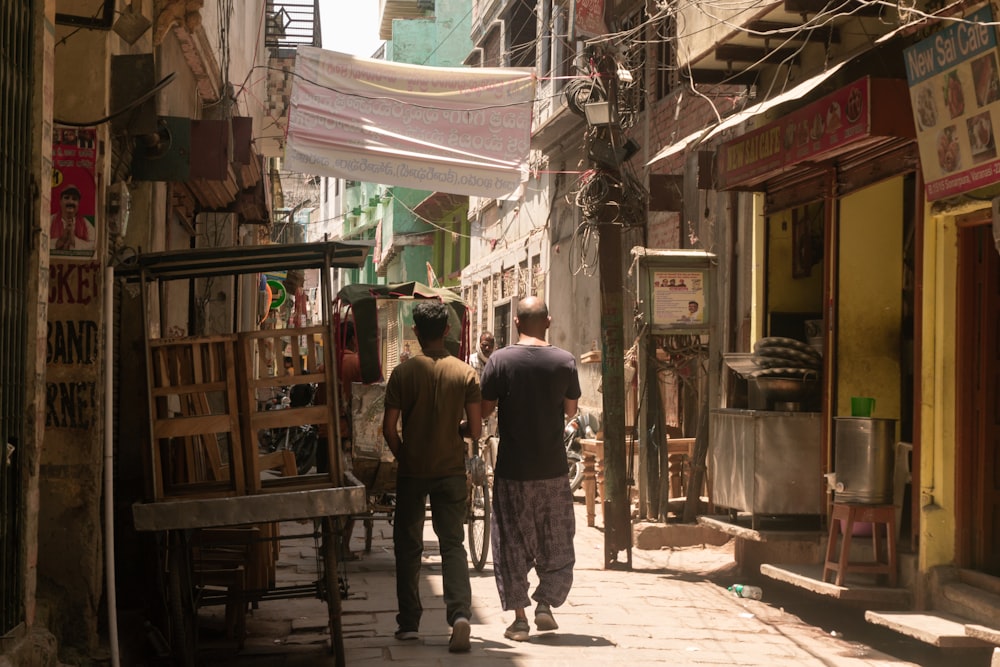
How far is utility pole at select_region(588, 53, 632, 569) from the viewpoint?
1081cm

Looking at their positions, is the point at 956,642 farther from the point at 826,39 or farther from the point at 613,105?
the point at 613,105

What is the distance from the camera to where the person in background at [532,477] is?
296 inches

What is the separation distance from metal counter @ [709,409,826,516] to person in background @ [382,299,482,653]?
308 centimetres

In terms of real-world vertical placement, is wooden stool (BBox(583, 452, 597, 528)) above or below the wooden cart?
below

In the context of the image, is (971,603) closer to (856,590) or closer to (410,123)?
(856,590)

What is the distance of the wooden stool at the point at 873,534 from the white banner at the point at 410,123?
184 inches

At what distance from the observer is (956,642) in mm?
7031

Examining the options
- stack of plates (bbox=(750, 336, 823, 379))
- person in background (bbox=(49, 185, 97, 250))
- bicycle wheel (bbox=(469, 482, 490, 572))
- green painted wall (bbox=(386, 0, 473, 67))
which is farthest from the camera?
green painted wall (bbox=(386, 0, 473, 67))

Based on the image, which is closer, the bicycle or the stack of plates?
the stack of plates

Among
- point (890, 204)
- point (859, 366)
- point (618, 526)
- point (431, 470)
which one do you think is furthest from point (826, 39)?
point (431, 470)

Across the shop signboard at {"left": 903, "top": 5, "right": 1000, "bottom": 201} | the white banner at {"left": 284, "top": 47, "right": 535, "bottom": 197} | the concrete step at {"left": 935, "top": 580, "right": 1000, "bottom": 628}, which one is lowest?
the concrete step at {"left": 935, "top": 580, "right": 1000, "bottom": 628}

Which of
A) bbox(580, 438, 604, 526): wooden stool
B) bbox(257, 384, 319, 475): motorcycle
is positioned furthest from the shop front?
bbox(257, 384, 319, 475): motorcycle

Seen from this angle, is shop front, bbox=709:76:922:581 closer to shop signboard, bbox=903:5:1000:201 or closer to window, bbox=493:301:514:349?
shop signboard, bbox=903:5:1000:201

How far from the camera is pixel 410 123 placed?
11.6 m
